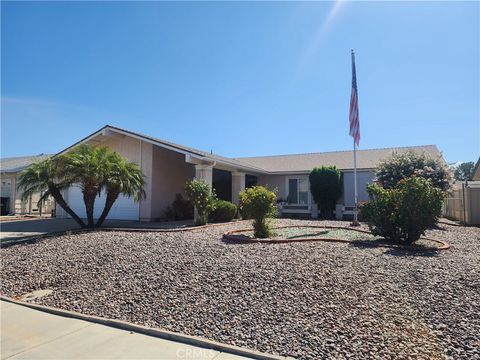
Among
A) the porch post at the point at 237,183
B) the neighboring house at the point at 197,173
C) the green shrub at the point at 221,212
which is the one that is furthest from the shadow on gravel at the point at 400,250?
the porch post at the point at 237,183

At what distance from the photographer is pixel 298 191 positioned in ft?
71.8

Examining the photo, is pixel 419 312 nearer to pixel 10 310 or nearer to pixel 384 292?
pixel 384 292

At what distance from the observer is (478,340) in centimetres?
379

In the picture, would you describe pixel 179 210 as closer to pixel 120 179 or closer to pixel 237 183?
pixel 237 183

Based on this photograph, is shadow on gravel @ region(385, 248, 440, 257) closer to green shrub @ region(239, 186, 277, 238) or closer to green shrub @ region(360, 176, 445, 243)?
green shrub @ region(360, 176, 445, 243)

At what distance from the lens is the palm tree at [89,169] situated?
38.4 ft

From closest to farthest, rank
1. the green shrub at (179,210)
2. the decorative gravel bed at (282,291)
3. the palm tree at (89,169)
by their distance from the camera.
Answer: the decorative gravel bed at (282,291)
the palm tree at (89,169)
the green shrub at (179,210)

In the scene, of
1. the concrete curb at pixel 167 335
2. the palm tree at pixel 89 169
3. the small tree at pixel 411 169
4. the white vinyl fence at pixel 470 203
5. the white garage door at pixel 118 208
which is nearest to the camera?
the concrete curb at pixel 167 335

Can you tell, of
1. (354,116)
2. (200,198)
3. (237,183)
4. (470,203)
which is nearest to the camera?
(200,198)

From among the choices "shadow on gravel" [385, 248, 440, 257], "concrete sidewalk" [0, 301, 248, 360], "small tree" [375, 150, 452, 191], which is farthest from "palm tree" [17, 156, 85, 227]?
"small tree" [375, 150, 452, 191]

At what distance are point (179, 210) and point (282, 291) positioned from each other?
1194 cm

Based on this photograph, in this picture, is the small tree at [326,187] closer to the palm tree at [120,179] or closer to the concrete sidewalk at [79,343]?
the palm tree at [120,179]

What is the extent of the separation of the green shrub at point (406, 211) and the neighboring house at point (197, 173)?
7360 mm

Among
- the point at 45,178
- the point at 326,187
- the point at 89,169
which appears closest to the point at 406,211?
the point at 89,169
